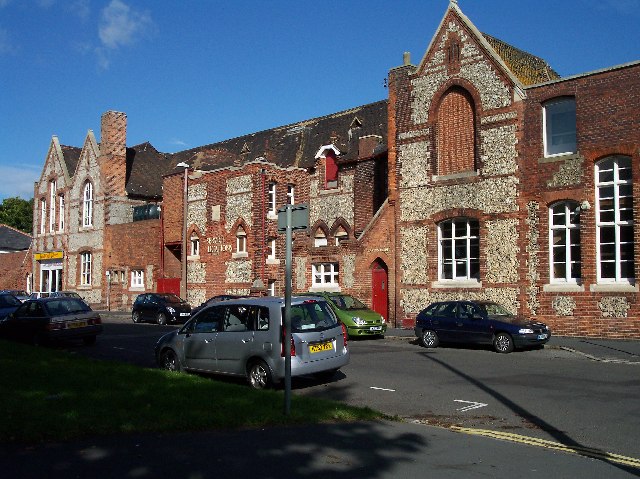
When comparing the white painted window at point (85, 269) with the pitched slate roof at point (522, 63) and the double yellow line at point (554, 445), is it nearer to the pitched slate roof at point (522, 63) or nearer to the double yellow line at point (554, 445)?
the pitched slate roof at point (522, 63)

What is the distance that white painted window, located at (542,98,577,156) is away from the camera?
76.5 feet

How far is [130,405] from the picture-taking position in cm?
962

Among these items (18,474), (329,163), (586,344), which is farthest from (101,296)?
(18,474)

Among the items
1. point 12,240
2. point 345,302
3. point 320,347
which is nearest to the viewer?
point 320,347

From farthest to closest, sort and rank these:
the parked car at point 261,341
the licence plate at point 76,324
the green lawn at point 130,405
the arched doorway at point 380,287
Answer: the arched doorway at point 380,287 < the licence plate at point 76,324 < the parked car at point 261,341 < the green lawn at point 130,405

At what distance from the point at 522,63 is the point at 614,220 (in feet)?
29.2

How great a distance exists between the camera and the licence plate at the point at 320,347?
12.5 metres

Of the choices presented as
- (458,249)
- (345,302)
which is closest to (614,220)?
(458,249)

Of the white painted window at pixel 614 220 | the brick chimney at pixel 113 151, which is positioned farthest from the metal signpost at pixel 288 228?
the brick chimney at pixel 113 151

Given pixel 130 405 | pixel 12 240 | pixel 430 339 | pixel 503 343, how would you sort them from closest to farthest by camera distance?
pixel 130 405 → pixel 503 343 → pixel 430 339 → pixel 12 240

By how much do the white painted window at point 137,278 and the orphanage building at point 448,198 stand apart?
1.34 m

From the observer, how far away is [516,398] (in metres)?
11.7

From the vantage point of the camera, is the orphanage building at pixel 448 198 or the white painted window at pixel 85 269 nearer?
the orphanage building at pixel 448 198

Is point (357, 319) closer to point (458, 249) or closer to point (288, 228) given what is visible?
point (458, 249)
